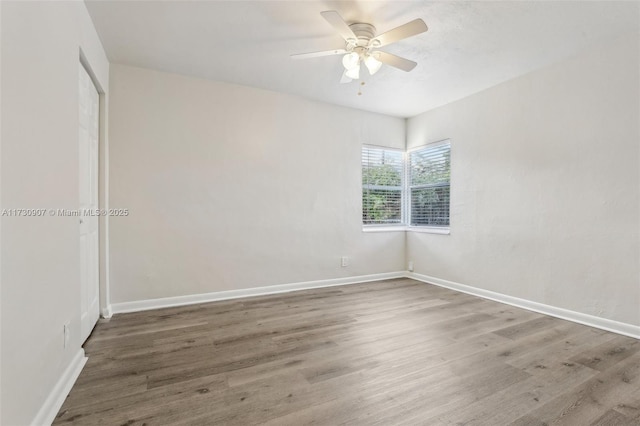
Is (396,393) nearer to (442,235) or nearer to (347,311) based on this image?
(347,311)

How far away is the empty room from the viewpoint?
1507 mm

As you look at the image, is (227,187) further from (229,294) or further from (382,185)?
(382,185)

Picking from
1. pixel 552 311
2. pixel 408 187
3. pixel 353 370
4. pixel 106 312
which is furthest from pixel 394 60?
pixel 106 312

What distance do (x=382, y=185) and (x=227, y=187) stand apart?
2397 mm

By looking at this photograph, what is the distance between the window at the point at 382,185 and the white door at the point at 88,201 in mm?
3255

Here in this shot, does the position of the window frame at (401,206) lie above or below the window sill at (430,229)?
above

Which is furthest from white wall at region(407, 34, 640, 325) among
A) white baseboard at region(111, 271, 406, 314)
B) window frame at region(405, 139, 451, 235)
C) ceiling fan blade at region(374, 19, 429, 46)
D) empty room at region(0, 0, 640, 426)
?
ceiling fan blade at region(374, 19, 429, 46)

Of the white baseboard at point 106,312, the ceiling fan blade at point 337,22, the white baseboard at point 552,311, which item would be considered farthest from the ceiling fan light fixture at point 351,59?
the white baseboard at point 106,312

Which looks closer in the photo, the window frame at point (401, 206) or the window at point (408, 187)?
the window at point (408, 187)

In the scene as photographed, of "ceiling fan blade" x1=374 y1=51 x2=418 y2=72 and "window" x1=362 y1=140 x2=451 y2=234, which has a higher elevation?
"ceiling fan blade" x1=374 y1=51 x2=418 y2=72

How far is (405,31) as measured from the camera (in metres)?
2.05

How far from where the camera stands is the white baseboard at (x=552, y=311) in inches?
98.7

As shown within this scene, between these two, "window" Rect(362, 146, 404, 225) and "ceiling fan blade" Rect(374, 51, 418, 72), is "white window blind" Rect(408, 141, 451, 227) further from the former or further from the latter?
"ceiling fan blade" Rect(374, 51, 418, 72)

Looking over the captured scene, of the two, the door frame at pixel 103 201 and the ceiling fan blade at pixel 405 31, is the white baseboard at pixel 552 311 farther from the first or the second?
the door frame at pixel 103 201
